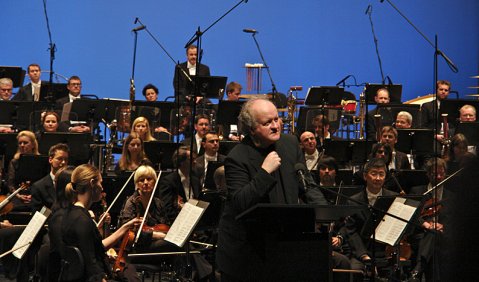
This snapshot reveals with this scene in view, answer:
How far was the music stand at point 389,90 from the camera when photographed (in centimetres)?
1033

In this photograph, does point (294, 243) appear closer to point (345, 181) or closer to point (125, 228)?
point (125, 228)

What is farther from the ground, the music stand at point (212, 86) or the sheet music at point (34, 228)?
the music stand at point (212, 86)

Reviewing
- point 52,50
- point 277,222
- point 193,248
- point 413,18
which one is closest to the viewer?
point 277,222

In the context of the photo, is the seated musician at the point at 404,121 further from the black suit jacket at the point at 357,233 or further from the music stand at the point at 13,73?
the music stand at the point at 13,73

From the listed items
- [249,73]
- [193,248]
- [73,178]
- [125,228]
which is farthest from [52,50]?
[73,178]

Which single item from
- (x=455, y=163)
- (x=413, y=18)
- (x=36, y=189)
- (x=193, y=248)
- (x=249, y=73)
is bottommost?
(x=193, y=248)

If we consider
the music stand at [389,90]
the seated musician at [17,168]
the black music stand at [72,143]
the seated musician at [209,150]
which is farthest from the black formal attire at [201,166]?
the music stand at [389,90]

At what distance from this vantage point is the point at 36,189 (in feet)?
23.3

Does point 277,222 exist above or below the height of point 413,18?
below

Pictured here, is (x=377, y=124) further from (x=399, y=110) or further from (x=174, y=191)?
(x=174, y=191)

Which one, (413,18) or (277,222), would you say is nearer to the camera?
Result: (277,222)

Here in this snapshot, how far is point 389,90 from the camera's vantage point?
10648 millimetres

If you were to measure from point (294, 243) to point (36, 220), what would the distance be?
284 centimetres

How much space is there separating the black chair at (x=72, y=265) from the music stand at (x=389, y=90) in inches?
258
